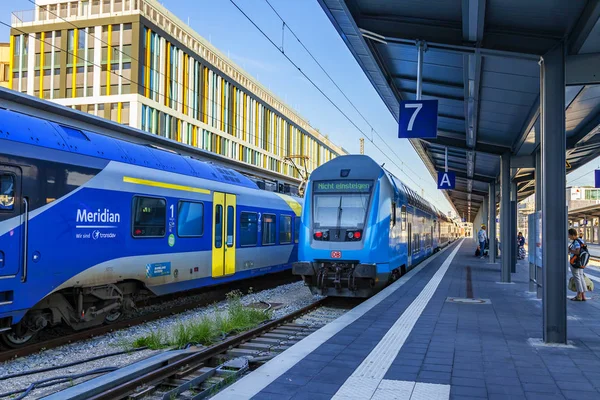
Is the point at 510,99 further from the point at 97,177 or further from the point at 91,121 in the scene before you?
the point at 91,121

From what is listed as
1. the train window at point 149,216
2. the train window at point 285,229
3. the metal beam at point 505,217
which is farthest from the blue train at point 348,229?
the train window at point 285,229

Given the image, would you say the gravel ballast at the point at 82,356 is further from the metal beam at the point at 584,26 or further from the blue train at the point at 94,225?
the metal beam at the point at 584,26

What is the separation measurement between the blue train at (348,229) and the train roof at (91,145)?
266cm

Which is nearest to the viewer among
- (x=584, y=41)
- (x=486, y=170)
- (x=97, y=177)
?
(x=584, y=41)

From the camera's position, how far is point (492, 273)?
62.2 feet

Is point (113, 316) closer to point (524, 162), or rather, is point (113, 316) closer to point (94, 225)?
A: point (94, 225)

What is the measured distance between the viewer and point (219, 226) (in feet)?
40.6

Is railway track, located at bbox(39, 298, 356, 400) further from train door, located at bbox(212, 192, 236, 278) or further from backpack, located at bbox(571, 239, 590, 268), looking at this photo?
backpack, located at bbox(571, 239, 590, 268)

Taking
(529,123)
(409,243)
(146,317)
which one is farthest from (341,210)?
(409,243)

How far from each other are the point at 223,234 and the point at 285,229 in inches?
185

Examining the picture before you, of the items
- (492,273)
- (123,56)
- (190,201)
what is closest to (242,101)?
(123,56)

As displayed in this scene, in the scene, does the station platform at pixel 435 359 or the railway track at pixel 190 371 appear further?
the railway track at pixel 190 371

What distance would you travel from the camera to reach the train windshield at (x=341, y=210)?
1156 centimetres

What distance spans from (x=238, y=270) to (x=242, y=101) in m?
50.1
